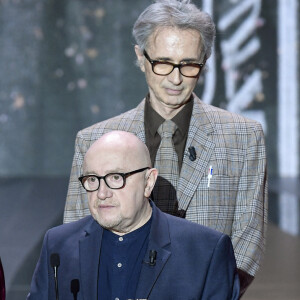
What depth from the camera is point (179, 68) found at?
2832 millimetres

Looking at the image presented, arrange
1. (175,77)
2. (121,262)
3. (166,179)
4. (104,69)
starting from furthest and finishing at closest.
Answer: (104,69), (166,179), (175,77), (121,262)

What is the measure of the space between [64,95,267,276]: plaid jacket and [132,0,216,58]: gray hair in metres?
0.27

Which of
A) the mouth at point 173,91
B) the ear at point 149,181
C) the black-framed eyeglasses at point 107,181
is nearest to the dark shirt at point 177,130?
the mouth at point 173,91

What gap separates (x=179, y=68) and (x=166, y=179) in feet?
1.23

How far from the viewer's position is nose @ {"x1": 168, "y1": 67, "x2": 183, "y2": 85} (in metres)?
2.82

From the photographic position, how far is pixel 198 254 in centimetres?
242

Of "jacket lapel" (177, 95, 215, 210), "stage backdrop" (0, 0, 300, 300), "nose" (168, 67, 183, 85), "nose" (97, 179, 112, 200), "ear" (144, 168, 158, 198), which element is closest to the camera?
"nose" (97, 179, 112, 200)

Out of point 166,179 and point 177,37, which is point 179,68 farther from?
point 166,179

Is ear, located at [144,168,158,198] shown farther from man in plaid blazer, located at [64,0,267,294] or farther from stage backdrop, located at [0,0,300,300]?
stage backdrop, located at [0,0,300,300]

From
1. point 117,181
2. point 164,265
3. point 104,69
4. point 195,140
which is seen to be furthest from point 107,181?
point 104,69

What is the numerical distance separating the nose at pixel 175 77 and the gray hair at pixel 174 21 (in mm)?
135

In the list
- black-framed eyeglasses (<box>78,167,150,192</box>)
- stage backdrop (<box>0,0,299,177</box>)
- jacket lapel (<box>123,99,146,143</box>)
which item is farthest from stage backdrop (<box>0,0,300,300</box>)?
black-framed eyeglasses (<box>78,167,150,192</box>)

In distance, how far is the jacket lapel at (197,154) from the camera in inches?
115

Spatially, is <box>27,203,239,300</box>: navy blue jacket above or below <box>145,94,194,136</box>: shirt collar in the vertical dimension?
below
